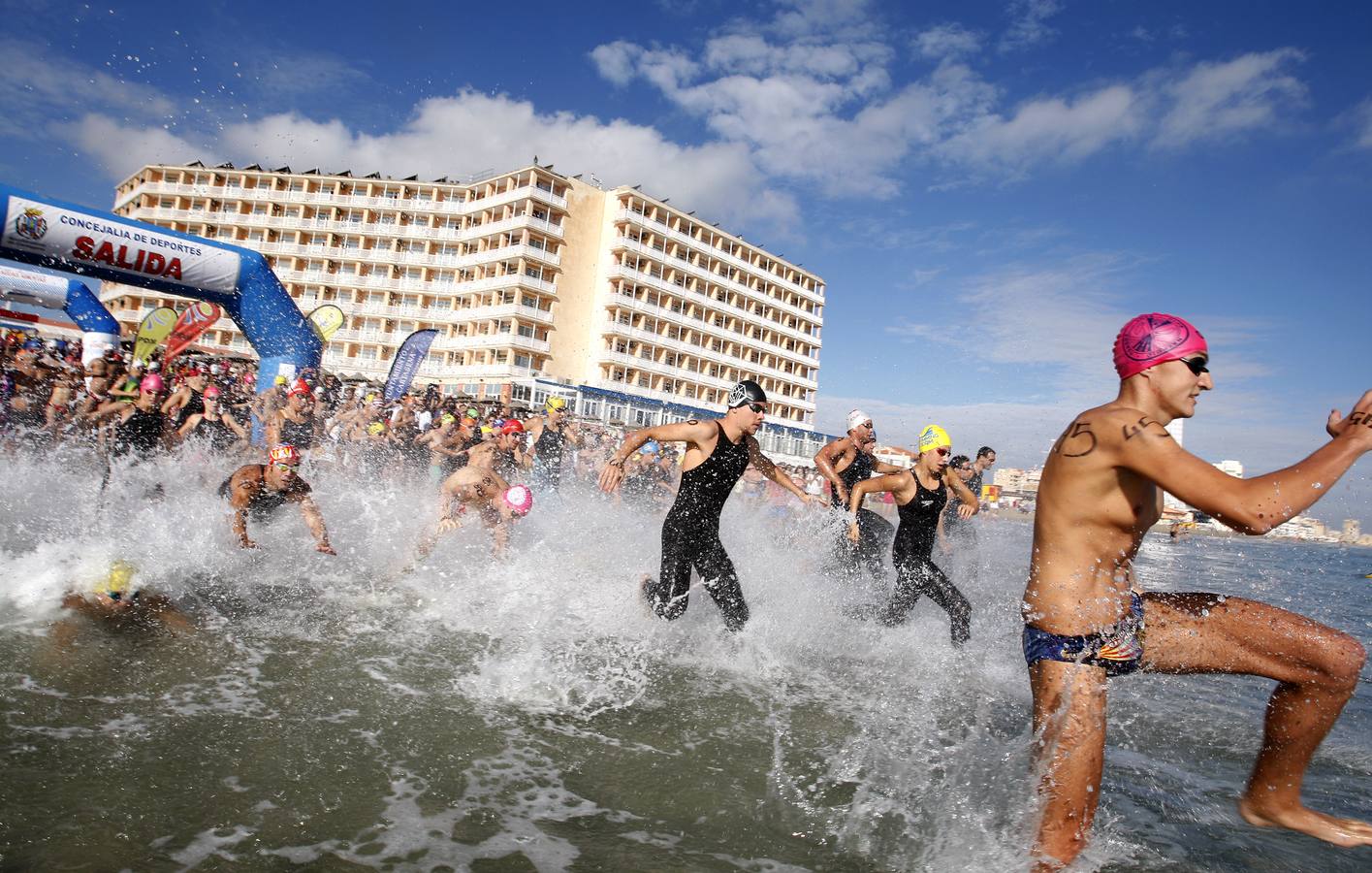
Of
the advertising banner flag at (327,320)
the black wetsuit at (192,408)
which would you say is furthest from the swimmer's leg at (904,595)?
the advertising banner flag at (327,320)

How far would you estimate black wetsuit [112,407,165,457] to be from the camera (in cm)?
807

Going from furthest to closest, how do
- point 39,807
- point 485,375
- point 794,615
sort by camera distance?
1. point 485,375
2. point 794,615
3. point 39,807

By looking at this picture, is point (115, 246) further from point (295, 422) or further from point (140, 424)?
point (140, 424)

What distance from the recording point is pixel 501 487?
7.77 m

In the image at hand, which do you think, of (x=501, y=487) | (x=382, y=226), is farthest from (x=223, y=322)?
(x=501, y=487)

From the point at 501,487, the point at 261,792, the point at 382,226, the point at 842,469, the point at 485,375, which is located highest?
the point at 382,226

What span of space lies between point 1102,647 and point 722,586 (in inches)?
118

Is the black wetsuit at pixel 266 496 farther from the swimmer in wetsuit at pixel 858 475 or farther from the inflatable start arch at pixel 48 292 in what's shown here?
the inflatable start arch at pixel 48 292

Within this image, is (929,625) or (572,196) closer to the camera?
(929,625)

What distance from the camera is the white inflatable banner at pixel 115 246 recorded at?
1090cm

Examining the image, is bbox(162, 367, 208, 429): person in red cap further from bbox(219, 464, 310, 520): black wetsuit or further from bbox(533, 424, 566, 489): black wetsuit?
bbox(533, 424, 566, 489): black wetsuit

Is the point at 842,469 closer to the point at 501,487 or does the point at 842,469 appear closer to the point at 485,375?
the point at 501,487

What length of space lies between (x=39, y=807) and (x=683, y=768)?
246cm

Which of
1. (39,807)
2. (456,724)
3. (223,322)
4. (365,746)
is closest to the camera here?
(39,807)
